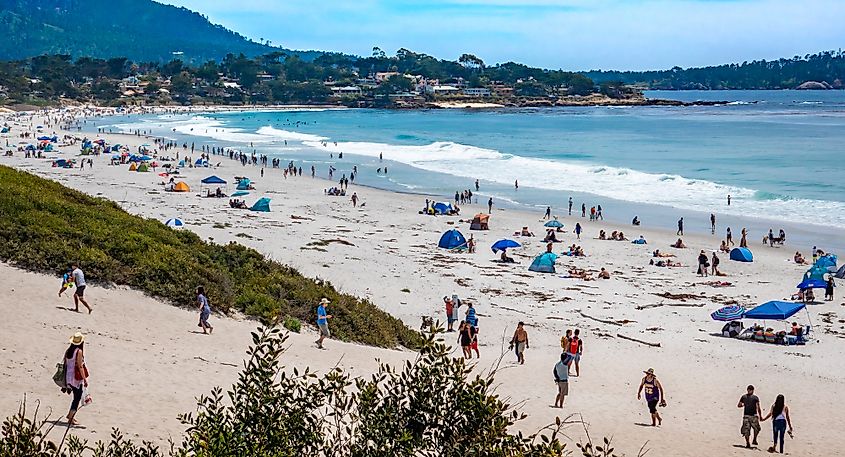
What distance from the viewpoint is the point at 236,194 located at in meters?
36.9

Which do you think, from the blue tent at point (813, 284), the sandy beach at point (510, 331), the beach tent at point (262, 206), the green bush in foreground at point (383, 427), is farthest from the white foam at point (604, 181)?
the green bush in foreground at point (383, 427)

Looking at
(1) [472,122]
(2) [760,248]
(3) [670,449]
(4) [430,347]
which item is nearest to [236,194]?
(2) [760,248]

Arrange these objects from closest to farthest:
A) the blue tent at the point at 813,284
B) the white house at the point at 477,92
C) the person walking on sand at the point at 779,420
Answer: the person walking on sand at the point at 779,420 → the blue tent at the point at 813,284 → the white house at the point at 477,92

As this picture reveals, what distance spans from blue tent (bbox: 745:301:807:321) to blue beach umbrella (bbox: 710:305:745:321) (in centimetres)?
38

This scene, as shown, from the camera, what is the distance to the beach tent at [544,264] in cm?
2377

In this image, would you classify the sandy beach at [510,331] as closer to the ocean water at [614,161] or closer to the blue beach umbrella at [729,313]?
the blue beach umbrella at [729,313]

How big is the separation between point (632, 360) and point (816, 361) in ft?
12.1

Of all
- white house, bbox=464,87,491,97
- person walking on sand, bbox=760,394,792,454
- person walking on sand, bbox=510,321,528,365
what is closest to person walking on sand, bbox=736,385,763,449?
person walking on sand, bbox=760,394,792,454

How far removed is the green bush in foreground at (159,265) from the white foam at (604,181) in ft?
81.4

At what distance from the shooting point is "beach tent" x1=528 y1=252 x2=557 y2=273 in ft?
78.0

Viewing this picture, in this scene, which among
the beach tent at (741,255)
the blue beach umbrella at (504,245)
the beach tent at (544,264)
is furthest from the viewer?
the beach tent at (741,255)

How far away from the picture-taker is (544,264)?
2386cm

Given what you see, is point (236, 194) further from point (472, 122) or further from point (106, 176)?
point (472, 122)

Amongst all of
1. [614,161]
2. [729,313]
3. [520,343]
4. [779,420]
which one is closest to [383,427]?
[779,420]
